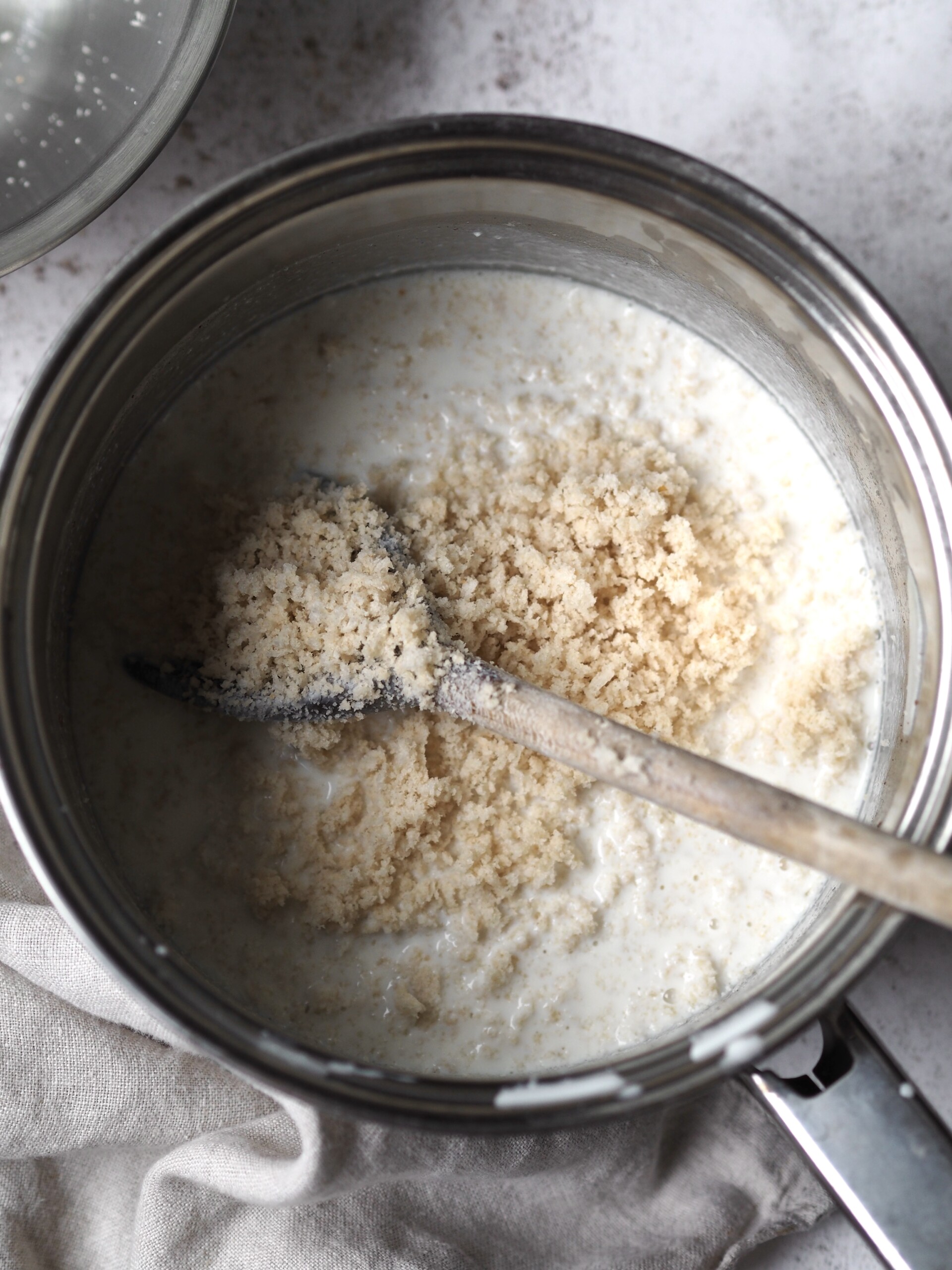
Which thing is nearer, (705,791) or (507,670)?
(705,791)

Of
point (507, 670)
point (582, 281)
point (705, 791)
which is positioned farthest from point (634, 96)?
point (705, 791)

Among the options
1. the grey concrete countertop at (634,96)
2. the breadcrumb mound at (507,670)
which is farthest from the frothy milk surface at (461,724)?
the grey concrete countertop at (634,96)

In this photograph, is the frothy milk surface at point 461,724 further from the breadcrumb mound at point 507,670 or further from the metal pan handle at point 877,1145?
the metal pan handle at point 877,1145

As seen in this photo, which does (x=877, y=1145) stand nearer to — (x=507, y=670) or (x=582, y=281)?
(x=507, y=670)

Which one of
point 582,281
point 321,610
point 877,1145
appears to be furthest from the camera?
point 582,281

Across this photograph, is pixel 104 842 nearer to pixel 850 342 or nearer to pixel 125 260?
pixel 125 260

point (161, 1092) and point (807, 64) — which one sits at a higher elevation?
point (807, 64)

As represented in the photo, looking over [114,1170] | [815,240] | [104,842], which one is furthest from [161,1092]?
[815,240]

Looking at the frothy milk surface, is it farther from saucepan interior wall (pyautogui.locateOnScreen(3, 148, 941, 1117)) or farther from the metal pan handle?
the metal pan handle
